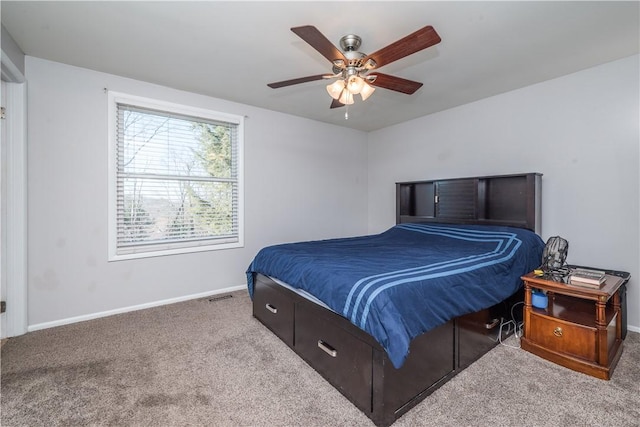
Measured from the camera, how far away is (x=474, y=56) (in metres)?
2.50

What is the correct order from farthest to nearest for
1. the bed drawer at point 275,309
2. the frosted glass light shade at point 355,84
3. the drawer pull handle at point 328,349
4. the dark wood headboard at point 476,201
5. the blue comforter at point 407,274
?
the dark wood headboard at point 476,201 → the bed drawer at point 275,309 → the frosted glass light shade at point 355,84 → the drawer pull handle at point 328,349 → the blue comforter at point 407,274

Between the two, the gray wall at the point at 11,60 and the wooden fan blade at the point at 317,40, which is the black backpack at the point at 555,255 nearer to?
Answer: the wooden fan blade at the point at 317,40

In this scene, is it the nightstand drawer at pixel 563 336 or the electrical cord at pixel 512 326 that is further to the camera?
the electrical cord at pixel 512 326

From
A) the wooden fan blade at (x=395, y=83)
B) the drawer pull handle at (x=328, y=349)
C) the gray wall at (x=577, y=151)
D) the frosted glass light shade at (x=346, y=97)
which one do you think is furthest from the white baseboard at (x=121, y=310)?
the gray wall at (x=577, y=151)

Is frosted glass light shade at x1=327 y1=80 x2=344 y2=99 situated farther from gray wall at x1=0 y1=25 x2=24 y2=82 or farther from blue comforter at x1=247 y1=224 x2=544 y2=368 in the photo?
gray wall at x1=0 y1=25 x2=24 y2=82

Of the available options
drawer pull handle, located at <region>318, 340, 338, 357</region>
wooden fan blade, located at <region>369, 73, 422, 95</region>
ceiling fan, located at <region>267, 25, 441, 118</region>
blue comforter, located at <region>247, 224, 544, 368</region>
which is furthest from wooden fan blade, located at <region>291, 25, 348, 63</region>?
drawer pull handle, located at <region>318, 340, 338, 357</region>

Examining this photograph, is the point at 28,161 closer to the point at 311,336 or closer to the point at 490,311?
the point at 311,336

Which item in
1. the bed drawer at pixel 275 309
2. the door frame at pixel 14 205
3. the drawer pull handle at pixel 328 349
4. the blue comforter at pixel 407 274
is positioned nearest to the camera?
the blue comforter at pixel 407 274

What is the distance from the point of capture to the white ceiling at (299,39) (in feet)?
6.28

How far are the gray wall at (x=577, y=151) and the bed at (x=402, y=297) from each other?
27cm

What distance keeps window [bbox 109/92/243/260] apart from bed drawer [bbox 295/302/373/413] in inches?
78.7

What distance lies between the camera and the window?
9.80ft

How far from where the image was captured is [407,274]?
1765 mm

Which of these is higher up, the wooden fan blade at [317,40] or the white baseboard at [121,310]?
the wooden fan blade at [317,40]
